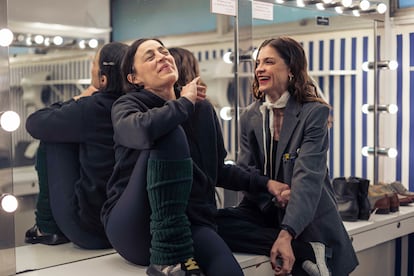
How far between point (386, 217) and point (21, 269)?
1467 millimetres

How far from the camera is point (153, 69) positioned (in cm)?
184

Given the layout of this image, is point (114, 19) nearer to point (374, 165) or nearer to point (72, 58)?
point (72, 58)

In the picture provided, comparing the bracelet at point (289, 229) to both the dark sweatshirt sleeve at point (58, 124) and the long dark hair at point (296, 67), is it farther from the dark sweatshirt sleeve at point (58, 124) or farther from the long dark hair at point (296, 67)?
the dark sweatshirt sleeve at point (58, 124)

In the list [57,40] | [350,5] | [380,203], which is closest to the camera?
[57,40]

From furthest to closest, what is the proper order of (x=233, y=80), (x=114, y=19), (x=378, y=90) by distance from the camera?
(x=378, y=90) < (x=233, y=80) < (x=114, y=19)

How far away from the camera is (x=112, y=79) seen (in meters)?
2.06

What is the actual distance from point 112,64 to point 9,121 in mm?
449

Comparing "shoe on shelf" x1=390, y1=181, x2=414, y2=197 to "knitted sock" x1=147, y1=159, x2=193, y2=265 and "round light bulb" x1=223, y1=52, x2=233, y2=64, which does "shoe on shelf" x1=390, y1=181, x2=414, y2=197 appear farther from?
"knitted sock" x1=147, y1=159, x2=193, y2=265

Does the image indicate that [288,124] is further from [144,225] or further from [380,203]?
[380,203]

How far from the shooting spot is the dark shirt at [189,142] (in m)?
1.64

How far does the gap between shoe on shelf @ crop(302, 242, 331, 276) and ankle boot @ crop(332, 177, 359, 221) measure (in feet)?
1.78

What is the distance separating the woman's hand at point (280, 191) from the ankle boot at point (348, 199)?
0.54 meters

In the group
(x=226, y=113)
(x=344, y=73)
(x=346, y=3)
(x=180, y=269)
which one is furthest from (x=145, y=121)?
(x=344, y=73)

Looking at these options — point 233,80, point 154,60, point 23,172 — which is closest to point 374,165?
point 233,80
